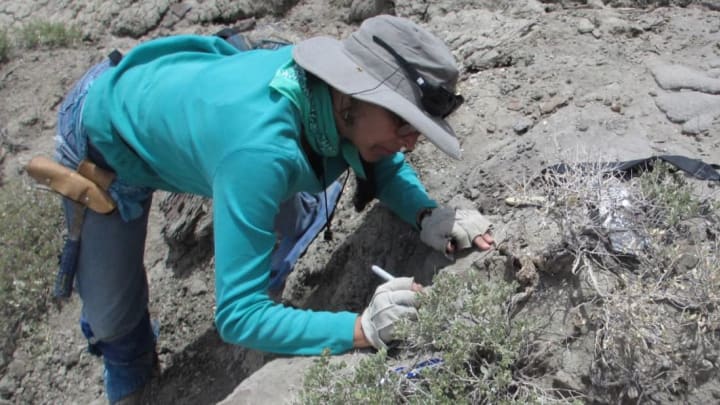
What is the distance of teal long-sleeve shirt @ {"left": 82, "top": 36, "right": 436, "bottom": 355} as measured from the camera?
210cm

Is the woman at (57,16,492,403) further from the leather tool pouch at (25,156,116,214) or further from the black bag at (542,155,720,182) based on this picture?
the black bag at (542,155,720,182)

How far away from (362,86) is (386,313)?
66 centimetres

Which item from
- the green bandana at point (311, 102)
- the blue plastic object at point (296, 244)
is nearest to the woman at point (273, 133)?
the green bandana at point (311, 102)

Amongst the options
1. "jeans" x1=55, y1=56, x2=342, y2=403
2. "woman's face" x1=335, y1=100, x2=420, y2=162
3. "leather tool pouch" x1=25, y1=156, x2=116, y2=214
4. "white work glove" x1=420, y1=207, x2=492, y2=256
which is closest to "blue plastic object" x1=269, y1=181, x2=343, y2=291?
"jeans" x1=55, y1=56, x2=342, y2=403

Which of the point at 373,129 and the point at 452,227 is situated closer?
the point at 373,129

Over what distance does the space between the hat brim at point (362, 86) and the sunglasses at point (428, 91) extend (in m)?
0.03

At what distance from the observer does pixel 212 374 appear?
3.34 metres

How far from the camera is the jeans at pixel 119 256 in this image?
8.99 ft

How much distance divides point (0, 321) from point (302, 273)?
173 cm

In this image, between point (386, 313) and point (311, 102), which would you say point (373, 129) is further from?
point (386, 313)

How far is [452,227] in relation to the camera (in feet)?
8.25

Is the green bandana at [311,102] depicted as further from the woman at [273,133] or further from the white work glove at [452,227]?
the white work glove at [452,227]

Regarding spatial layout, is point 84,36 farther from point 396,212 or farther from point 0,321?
point 396,212

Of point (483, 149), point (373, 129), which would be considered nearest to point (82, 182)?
point (373, 129)
